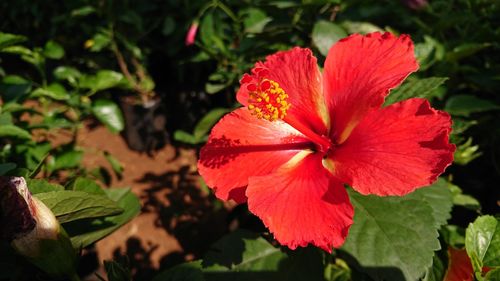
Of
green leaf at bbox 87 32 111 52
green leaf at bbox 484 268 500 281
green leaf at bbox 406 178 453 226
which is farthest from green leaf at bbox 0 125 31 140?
green leaf at bbox 87 32 111 52

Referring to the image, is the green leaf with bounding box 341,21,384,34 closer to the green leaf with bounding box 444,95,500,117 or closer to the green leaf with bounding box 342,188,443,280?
the green leaf with bounding box 444,95,500,117

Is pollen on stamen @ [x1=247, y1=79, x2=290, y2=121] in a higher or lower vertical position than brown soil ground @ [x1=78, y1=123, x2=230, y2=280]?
higher

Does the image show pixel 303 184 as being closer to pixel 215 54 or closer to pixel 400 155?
pixel 400 155

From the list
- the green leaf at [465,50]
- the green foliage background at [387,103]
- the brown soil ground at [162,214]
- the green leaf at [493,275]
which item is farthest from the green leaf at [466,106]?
the brown soil ground at [162,214]

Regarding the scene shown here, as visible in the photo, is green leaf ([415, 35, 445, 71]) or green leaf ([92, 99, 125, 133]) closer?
green leaf ([415, 35, 445, 71])

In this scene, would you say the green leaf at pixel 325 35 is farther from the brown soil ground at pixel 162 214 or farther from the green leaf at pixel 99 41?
the green leaf at pixel 99 41

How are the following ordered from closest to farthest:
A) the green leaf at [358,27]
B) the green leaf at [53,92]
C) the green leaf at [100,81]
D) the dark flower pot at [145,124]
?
the green leaf at [358,27] → the green leaf at [53,92] → the green leaf at [100,81] → the dark flower pot at [145,124]
